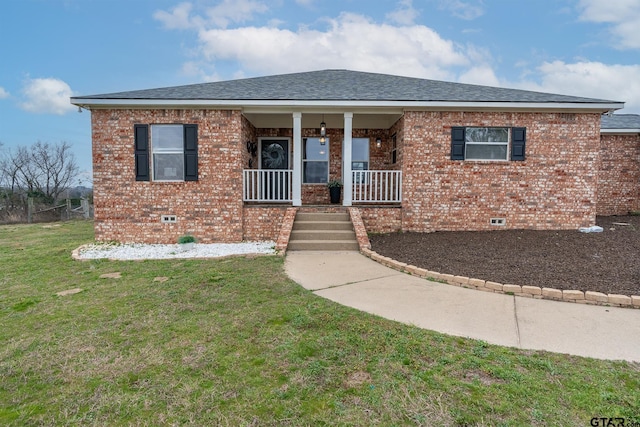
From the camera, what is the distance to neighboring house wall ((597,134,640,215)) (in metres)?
11.9

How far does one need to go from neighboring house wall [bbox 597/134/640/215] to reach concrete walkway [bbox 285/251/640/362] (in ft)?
35.2

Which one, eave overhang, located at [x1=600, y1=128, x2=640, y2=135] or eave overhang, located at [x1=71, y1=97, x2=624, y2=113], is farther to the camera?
eave overhang, located at [x1=600, y1=128, x2=640, y2=135]

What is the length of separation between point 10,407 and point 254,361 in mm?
1511

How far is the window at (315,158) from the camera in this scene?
11000 millimetres

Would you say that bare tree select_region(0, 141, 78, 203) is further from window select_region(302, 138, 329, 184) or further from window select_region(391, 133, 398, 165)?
window select_region(391, 133, 398, 165)

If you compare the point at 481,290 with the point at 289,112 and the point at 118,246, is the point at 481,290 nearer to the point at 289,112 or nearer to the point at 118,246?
the point at 289,112

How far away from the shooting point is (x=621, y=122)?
12469 mm

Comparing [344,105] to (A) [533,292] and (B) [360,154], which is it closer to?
(B) [360,154]

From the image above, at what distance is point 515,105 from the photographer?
26.5 feet

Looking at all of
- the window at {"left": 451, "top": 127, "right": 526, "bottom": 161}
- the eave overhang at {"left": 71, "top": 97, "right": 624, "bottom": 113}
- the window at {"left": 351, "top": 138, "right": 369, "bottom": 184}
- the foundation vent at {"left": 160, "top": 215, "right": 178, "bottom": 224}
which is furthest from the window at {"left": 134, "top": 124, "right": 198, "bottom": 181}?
the window at {"left": 451, "top": 127, "right": 526, "bottom": 161}

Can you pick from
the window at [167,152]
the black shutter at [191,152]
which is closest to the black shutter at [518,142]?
the black shutter at [191,152]

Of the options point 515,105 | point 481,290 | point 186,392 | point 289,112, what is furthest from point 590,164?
point 186,392

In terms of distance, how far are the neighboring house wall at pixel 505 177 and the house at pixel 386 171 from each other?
25 mm

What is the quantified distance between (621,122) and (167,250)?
1592 centimetres
